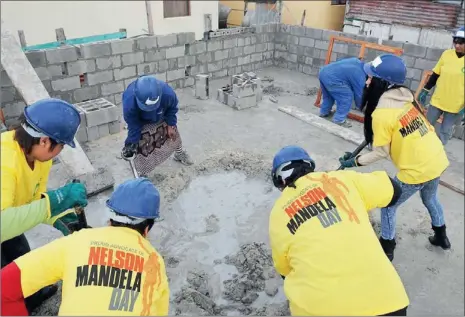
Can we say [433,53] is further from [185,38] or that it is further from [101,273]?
[101,273]

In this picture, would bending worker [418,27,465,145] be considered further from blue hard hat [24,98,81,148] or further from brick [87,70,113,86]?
brick [87,70,113,86]

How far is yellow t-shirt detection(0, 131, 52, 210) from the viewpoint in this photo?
6.30 feet

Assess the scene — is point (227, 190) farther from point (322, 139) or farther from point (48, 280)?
point (48, 280)

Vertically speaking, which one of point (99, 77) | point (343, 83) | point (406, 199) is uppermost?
point (99, 77)

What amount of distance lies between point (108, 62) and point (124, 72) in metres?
0.33

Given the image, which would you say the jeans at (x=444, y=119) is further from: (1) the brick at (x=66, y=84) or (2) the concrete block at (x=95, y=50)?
(1) the brick at (x=66, y=84)

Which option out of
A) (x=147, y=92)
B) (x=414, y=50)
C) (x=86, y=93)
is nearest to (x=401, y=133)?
(x=147, y=92)

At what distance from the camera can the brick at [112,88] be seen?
6242 millimetres

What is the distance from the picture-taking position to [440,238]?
348 cm

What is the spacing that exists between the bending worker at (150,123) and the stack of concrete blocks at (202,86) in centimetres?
242

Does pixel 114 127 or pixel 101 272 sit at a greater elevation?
pixel 101 272

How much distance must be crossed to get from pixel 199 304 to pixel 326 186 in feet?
4.76

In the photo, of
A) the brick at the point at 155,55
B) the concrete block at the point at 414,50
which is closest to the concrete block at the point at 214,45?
the brick at the point at 155,55

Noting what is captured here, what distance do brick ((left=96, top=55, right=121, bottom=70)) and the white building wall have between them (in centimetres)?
245
